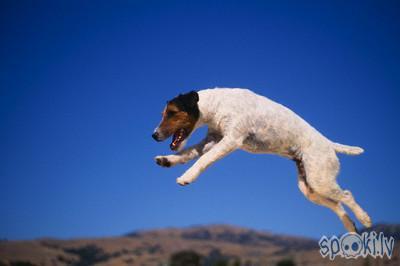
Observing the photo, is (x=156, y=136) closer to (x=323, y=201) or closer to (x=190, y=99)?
(x=190, y=99)

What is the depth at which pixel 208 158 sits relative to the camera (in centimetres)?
587

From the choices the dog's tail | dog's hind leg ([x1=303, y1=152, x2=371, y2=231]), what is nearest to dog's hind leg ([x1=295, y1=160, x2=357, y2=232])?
dog's hind leg ([x1=303, y1=152, x2=371, y2=231])

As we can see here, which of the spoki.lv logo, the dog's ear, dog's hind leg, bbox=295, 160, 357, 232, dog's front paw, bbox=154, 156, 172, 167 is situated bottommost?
the spoki.lv logo

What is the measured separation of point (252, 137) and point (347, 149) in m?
1.87

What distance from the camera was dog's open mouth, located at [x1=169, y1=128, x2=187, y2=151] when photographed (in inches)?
252

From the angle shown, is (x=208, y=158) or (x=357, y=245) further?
(x=357, y=245)

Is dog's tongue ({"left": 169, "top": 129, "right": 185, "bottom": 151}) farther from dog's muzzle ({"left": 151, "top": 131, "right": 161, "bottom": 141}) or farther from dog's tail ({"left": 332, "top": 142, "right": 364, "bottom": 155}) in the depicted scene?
dog's tail ({"left": 332, "top": 142, "right": 364, "bottom": 155})

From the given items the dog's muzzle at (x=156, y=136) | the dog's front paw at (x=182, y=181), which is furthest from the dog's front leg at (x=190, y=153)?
the dog's front paw at (x=182, y=181)

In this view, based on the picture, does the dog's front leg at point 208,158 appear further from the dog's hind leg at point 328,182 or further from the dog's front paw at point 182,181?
the dog's hind leg at point 328,182

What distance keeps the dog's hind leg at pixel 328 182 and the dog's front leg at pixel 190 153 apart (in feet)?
4.56

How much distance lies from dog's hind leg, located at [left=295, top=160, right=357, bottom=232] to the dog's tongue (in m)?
1.84

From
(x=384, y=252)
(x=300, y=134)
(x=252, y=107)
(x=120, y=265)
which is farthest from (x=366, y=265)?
(x=120, y=265)

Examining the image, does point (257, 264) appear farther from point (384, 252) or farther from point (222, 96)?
point (222, 96)

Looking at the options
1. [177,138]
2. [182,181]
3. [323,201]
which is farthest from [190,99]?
[323,201]
